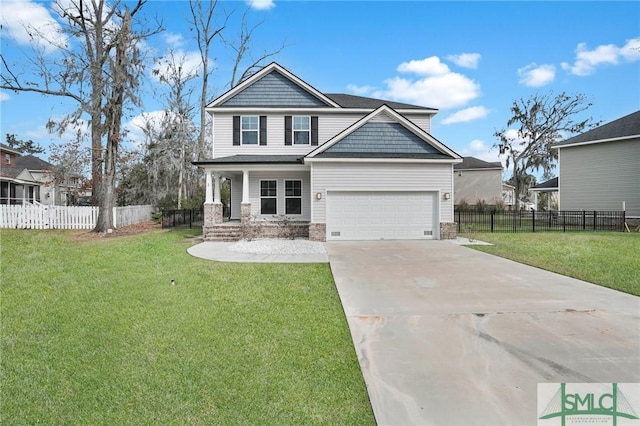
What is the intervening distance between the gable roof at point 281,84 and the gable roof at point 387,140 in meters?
3.44

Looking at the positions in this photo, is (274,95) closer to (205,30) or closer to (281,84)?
(281,84)

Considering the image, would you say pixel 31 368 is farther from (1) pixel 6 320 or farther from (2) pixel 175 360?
(1) pixel 6 320

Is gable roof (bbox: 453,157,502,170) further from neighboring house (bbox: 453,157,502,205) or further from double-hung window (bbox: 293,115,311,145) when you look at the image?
double-hung window (bbox: 293,115,311,145)

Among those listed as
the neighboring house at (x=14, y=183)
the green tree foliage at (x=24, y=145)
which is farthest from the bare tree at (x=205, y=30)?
the green tree foliage at (x=24, y=145)

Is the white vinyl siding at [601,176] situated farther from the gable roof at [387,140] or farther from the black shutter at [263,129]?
the black shutter at [263,129]

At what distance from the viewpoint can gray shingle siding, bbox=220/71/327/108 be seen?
17922 mm

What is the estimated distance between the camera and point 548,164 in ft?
121

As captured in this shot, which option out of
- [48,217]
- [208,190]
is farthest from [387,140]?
[48,217]

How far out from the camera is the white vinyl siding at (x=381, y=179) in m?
14.6

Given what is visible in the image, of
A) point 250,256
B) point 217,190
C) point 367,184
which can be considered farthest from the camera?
point 217,190

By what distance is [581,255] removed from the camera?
1083 cm

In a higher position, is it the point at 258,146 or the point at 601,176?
the point at 258,146

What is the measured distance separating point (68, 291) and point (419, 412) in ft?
22.3

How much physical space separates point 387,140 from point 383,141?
0.61 ft
